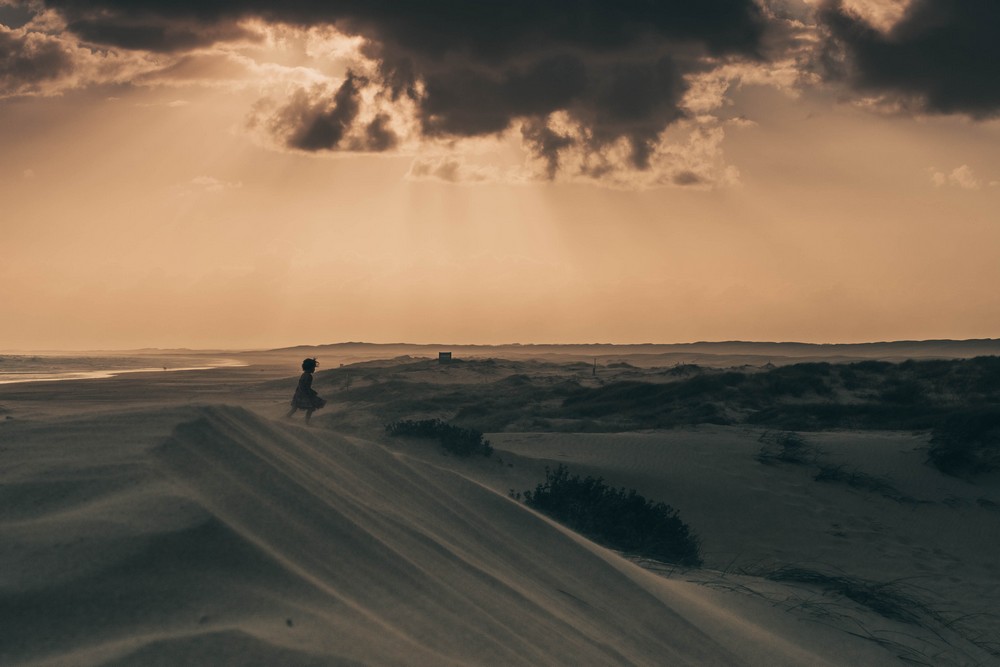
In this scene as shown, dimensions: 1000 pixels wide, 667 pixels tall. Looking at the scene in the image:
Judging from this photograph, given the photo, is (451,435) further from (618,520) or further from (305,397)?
(618,520)

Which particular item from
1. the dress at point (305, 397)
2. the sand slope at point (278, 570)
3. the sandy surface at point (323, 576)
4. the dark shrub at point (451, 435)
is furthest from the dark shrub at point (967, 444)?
the dress at point (305, 397)

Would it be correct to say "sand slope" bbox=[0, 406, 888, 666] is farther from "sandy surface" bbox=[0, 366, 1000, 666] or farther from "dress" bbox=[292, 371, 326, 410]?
"dress" bbox=[292, 371, 326, 410]

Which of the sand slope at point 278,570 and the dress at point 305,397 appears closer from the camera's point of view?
the sand slope at point 278,570

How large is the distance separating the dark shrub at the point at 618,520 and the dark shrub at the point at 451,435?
263 cm

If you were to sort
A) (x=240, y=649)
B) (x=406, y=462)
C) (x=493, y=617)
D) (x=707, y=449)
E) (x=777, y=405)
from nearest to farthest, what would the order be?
(x=240, y=649)
(x=493, y=617)
(x=406, y=462)
(x=707, y=449)
(x=777, y=405)

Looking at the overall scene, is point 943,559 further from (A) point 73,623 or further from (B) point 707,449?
(A) point 73,623

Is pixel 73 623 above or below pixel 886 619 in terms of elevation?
above

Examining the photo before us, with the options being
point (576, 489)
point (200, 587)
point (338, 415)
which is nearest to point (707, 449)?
point (576, 489)

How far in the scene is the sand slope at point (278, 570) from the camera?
2.48 metres

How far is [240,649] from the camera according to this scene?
91.4 inches

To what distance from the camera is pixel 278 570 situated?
3008mm

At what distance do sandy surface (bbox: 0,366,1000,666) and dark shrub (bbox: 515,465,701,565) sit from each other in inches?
21.8

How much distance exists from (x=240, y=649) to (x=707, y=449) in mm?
10964

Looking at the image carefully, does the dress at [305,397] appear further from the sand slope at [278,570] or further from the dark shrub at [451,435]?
the sand slope at [278,570]
